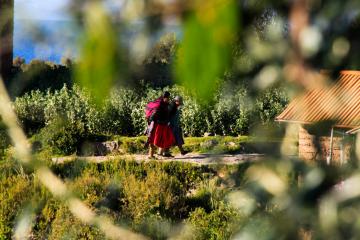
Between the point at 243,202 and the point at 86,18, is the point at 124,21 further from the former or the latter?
the point at 243,202

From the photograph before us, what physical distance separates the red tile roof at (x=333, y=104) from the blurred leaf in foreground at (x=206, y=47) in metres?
0.13

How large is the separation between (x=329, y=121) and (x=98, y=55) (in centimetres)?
22

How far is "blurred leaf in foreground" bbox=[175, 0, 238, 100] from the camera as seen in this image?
363 mm

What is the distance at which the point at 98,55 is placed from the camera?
1.32ft

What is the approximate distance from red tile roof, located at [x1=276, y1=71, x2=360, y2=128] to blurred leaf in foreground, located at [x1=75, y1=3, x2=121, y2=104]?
144 mm

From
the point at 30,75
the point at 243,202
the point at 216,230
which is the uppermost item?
the point at 30,75

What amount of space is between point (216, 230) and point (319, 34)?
4.61m

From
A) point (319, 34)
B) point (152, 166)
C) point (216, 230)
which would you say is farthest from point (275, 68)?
point (152, 166)

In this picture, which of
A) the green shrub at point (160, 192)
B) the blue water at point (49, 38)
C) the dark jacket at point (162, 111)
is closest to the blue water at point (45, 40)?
the blue water at point (49, 38)

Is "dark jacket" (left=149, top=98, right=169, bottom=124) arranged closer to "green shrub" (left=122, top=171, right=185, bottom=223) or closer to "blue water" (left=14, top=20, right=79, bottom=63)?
"blue water" (left=14, top=20, right=79, bottom=63)

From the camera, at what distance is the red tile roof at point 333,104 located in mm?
506

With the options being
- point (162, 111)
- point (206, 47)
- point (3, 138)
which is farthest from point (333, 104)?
point (162, 111)

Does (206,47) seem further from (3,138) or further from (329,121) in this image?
(3,138)

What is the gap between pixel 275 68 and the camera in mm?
502
